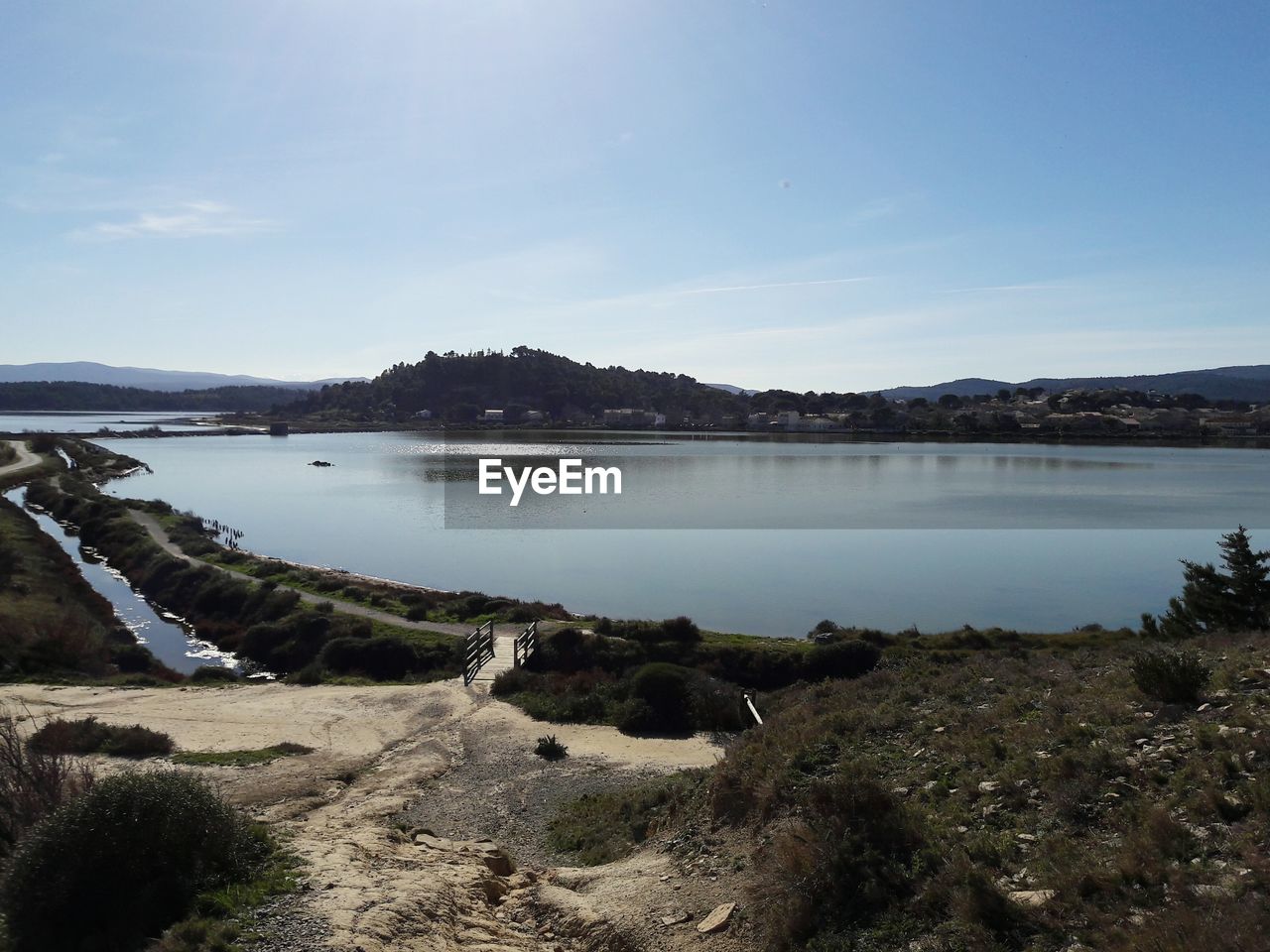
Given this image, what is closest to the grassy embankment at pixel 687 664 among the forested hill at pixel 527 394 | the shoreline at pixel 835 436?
the shoreline at pixel 835 436

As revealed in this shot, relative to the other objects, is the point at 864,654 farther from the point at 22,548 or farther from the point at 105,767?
the point at 22,548

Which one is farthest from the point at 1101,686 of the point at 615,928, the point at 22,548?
the point at 22,548

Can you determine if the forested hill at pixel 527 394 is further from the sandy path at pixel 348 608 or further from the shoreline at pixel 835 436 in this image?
the sandy path at pixel 348 608

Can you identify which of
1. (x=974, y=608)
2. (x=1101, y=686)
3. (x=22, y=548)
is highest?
(x=1101, y=686)

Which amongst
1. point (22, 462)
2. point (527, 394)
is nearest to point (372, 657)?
point (22, 462)

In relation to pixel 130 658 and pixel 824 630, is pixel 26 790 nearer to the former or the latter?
pixel 130 658

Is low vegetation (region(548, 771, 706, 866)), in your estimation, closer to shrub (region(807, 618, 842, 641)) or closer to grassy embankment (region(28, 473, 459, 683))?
grassy embankment (region(28, 473, 459, 683))

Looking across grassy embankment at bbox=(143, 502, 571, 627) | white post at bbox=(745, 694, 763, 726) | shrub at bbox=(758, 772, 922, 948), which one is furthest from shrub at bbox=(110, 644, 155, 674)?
shrub at bbox=(758, 772, 922, 948)

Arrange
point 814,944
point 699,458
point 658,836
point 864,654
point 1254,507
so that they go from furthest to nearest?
point 699,458, point 1254,507, point 864,654, point 658,836, point 814,944
